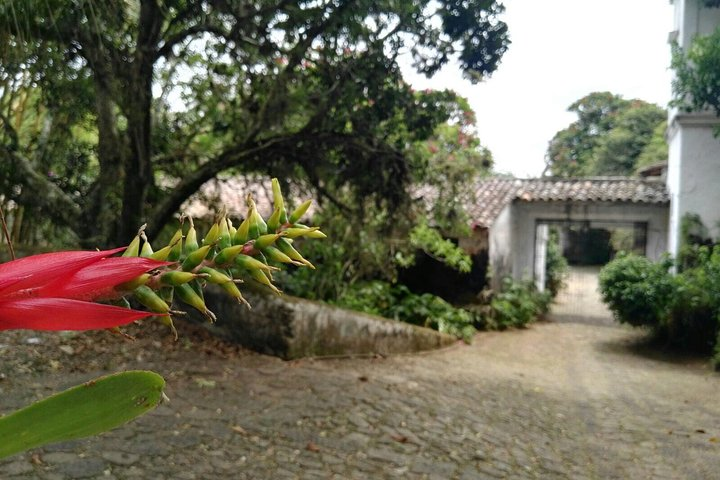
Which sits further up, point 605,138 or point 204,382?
point 605,138

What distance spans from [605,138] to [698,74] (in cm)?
1653

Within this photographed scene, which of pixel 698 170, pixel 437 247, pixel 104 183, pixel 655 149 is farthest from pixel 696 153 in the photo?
pixel 655 149

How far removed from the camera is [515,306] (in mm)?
13852

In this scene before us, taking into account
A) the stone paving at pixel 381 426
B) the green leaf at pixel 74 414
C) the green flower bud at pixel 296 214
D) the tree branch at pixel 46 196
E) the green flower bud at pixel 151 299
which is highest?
the tree branch at pixel 46 196

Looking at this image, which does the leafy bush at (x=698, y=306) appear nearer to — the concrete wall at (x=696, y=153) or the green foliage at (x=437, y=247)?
the concrete wall at (x=696, y=153)

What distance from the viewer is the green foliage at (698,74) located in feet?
33.5

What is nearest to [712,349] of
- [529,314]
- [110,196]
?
[529,314]

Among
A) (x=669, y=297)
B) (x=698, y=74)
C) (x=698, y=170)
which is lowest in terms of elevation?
(x=669, y=297)

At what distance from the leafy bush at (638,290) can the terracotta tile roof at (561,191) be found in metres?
2.82

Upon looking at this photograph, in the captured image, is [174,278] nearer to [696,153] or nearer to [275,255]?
[275,255]

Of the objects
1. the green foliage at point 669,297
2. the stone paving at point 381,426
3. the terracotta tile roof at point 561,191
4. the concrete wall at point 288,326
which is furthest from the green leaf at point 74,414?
the terracotta tile roof at point 561,191

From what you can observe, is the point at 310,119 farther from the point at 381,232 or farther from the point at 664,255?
the point at 664,255

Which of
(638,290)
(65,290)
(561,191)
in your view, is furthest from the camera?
(561,191)

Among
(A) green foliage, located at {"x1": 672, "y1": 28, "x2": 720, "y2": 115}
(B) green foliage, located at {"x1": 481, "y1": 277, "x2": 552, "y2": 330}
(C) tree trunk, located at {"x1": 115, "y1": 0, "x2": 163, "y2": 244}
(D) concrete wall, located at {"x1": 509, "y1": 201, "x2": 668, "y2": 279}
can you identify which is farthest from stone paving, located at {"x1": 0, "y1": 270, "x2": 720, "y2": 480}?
(D) concrete wall, located at {"x1": 509, "y1": 201, "x2": 668, "y2": 279}
